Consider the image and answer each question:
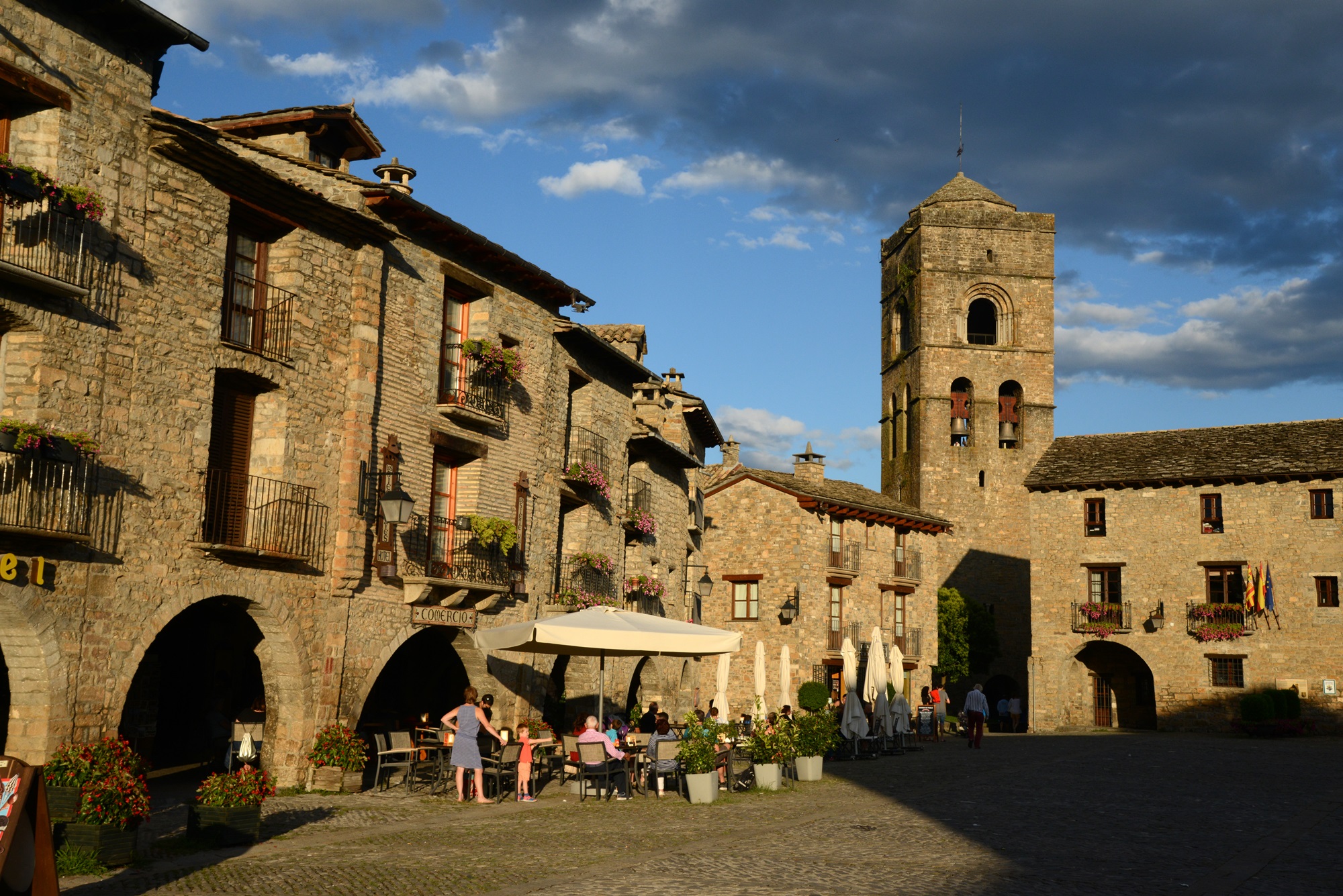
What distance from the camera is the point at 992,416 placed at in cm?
5594

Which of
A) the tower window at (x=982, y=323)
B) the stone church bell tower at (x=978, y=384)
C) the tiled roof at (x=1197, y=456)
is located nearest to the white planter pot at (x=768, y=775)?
the tiled roof at (x=1197, y=456)

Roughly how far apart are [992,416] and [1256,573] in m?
18.6

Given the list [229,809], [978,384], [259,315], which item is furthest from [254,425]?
[978,384]

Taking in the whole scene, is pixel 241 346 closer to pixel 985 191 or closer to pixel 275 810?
pixel 275 810

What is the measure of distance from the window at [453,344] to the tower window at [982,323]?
40876 mm

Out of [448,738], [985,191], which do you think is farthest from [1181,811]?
[985,191]

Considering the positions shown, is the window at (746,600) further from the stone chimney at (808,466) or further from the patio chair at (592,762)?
the patio chair at (592,762)

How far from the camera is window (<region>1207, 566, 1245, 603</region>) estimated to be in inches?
1547

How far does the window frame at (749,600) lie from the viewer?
140ft

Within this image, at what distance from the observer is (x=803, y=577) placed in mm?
42000

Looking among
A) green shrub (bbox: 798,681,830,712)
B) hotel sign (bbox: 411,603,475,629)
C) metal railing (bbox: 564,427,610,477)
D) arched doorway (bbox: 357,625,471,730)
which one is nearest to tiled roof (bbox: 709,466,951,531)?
green shrub (bbox: 798,681,830,712)

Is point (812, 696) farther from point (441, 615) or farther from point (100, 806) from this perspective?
point (100, 806)

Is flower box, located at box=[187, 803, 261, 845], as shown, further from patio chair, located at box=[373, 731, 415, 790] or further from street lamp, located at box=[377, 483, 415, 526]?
street lamp, located at box=[377, 483, 415, 526]

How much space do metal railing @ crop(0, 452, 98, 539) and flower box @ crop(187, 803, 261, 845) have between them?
3.42m
